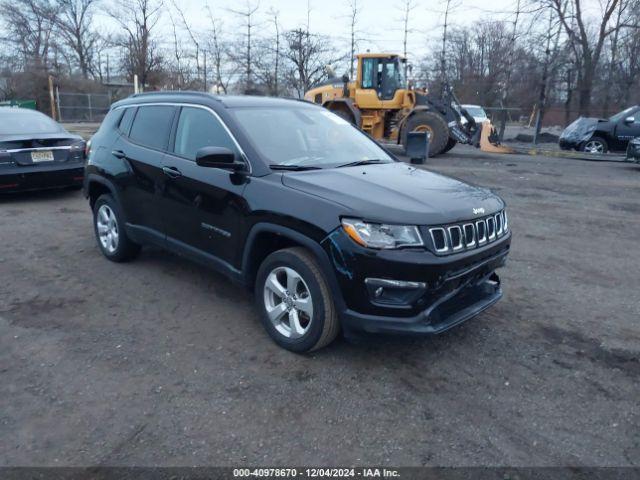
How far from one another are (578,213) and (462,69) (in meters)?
41.4

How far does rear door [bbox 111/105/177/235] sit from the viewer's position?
4707mm

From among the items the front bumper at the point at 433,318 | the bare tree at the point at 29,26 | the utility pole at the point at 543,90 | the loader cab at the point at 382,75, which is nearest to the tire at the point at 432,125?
the loader cab at the point at 382,75

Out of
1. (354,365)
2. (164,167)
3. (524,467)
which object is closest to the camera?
(524,467)

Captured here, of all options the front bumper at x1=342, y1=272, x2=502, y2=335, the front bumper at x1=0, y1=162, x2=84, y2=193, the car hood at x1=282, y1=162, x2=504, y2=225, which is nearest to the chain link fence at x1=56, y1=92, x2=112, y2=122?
the front bumper at x1=0, y1=162, x2=84, y2=193

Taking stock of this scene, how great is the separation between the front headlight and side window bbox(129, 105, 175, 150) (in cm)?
238

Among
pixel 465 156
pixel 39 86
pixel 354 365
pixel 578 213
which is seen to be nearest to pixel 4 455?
pixel 354 365

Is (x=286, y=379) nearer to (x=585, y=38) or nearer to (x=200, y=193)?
(x=200, y=193)

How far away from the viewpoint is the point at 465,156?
685 inches

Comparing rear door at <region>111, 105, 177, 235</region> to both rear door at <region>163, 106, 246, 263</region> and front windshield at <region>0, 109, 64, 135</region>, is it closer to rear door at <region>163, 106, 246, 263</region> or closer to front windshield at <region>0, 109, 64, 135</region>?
rear door at <region>163, 106, 246, 263</region>

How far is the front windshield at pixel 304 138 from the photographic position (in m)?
4.05

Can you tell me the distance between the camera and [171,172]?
446 cm

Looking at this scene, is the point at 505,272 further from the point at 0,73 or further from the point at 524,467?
the point at 0,73

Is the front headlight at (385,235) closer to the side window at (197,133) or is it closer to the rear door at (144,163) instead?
the side window at (197,133)

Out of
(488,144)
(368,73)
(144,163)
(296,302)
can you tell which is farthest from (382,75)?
(296,302)
